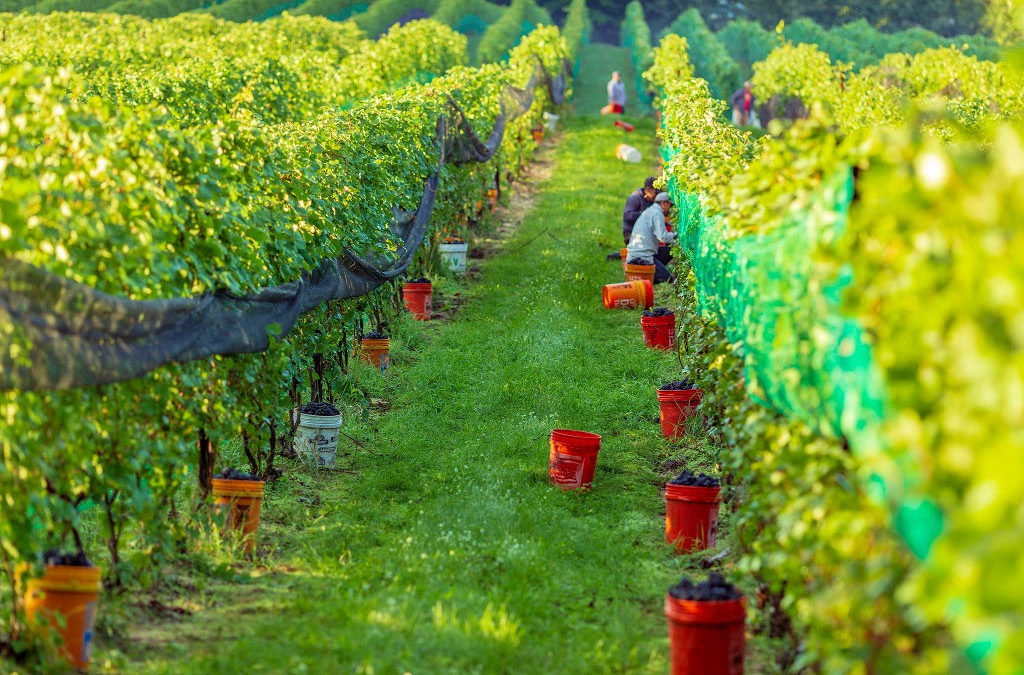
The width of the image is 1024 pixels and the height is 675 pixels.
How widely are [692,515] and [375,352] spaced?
15.7ft

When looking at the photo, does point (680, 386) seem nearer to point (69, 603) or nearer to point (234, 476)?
point (234, 476)

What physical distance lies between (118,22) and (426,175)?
28312 mm

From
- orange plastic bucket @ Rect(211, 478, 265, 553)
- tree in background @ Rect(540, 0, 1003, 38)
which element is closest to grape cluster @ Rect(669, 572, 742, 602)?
orange plastic bucket @ Rect(211, 478, 265, 553)

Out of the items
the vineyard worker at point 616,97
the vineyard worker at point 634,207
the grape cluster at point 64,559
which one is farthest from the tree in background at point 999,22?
the grape cluster at point 64,559

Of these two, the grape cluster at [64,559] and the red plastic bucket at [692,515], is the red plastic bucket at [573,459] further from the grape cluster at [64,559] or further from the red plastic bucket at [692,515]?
the grape cluster at [64,559]

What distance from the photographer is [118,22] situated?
37.8 metres

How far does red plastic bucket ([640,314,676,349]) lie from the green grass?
0.17 m

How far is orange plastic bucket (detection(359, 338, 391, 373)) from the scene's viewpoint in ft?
36.4

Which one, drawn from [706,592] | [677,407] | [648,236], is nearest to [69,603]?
[706,592]

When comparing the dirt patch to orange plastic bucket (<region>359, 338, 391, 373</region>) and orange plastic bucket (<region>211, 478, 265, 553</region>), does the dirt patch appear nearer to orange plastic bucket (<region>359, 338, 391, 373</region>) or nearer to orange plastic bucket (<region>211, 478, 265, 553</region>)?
orange plastic bucket (<region>359, 338, 391, 373</region>)

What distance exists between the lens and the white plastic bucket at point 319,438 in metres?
8.52

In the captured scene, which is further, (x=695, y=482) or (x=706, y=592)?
(x=695, y=482)

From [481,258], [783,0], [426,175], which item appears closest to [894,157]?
[426,175]

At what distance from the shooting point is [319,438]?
8531mm
